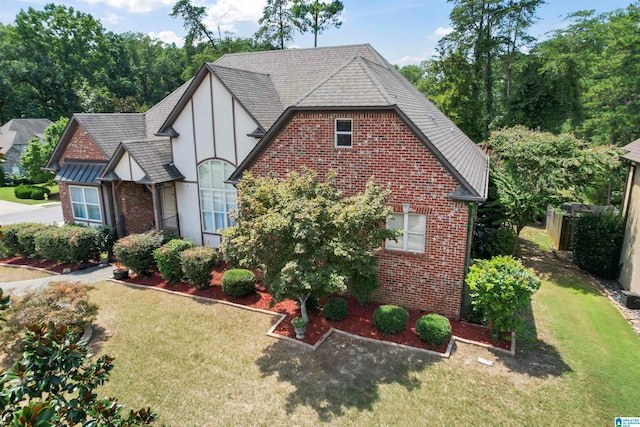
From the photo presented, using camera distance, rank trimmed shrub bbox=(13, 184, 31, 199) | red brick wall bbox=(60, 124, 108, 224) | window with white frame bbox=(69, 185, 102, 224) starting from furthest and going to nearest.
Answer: trimmed shrub bbox=(13, 184, 31, 199)
window with white frame bbox=(69, 185, 102, 224)
red brick wall bbox=(60, 124, 108, 224)

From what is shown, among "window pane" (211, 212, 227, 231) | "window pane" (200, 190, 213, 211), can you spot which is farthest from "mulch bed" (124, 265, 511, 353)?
"window pane" (200, 190, 213, 211)

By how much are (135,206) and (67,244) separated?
3.35m

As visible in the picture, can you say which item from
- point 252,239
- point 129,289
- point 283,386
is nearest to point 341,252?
point 252,239

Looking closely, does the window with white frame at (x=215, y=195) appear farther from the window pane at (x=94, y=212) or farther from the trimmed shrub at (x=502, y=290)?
the trimmed shrub at (x=502, y=290)

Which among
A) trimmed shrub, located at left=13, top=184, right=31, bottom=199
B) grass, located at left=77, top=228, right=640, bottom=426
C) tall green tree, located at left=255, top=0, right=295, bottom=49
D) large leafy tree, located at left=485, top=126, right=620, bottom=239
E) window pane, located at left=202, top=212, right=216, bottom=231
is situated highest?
tall green tree, located at left=255, top=0, right=295, bottom=49

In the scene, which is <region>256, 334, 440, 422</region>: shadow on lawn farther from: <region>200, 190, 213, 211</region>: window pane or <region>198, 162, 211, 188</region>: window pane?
<region>198, 162, 211, 188</region>: window pane

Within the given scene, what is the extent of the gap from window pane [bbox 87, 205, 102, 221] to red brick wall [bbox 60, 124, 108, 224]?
57 centimetres

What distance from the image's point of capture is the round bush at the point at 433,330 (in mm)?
10836

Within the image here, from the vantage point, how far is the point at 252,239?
34.0ft

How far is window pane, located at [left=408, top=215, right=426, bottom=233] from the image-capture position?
12.4 m

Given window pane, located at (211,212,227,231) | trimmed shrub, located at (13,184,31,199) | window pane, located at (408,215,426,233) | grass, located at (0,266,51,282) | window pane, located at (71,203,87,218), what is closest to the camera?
window pane, located at (408,215,426,233)

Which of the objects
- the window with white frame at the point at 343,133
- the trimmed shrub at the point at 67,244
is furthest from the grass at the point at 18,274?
the window with white frame at the point at 343,133

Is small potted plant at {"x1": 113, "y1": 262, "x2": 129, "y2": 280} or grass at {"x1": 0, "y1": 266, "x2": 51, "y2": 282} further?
grass at {"x1": 0, "y1": 266, "x2": 51, "y2": 282}

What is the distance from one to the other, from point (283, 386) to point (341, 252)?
3.51 meters
